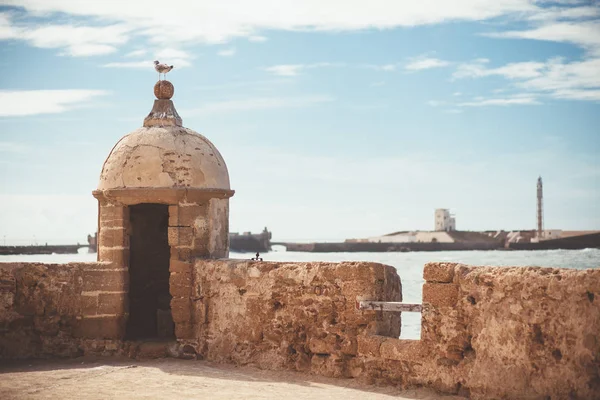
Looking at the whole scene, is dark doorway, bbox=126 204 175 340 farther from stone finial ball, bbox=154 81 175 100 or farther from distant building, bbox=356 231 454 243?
distant building, bbox=356 231 454 243

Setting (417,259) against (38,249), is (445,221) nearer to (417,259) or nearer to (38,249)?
(417,259)

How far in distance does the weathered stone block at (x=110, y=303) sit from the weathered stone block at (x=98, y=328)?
0.08 metres

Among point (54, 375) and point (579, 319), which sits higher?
point (579, 319)

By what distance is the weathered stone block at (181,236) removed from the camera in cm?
902

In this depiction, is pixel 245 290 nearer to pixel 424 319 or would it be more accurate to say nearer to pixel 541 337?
pixel 424 319

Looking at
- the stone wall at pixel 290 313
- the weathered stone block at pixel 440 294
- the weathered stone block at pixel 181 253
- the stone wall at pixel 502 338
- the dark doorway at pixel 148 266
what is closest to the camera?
the stone wall at pixel 502 338

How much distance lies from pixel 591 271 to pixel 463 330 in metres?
1.28

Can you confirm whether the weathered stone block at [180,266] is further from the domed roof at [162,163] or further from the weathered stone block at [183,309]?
the domed roof at [162,163]

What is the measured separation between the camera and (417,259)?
2692 inches

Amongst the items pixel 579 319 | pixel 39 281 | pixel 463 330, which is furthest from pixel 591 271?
pixel 39 281

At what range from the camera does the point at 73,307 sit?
9.09 metres

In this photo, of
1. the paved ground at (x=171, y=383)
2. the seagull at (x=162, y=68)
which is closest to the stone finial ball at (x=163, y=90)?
the seagull at (x=162, y=68)

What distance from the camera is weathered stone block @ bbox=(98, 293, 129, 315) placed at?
912 cm

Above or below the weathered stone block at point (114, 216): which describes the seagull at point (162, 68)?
above
